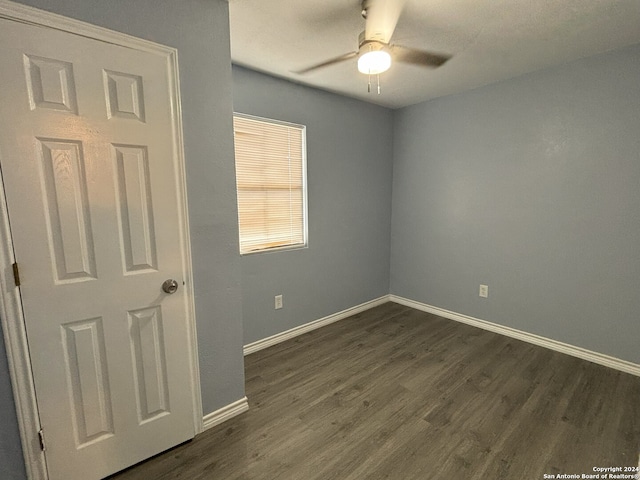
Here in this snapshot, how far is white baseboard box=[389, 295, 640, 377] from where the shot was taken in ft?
7.73

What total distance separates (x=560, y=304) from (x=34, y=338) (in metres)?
3.57

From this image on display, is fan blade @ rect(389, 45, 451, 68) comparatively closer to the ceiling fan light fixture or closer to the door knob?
the ceiling fan light fixture

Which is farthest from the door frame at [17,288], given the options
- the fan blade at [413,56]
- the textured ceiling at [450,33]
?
the fan blade at [413,56]

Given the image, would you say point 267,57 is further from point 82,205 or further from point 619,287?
point 619,287

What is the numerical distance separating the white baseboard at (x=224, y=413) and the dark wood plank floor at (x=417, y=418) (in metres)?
0.04

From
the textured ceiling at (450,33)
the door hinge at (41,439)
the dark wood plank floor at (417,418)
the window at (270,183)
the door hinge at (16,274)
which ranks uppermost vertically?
the textured ceiling at (450,33)

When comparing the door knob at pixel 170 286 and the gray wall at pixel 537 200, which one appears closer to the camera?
the door knob at pixel 170 286

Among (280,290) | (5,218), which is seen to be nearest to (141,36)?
(5,218)

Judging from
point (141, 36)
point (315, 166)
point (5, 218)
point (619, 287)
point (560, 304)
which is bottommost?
point (560, 304)

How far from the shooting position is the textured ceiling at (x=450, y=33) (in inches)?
65.8

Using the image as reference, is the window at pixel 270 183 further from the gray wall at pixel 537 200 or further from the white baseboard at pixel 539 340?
the white baseboard at pixel 539 340

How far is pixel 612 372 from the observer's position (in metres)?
2.33

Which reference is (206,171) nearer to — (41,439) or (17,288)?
(17,288)

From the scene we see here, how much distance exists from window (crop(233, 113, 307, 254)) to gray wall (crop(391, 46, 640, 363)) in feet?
4.80
